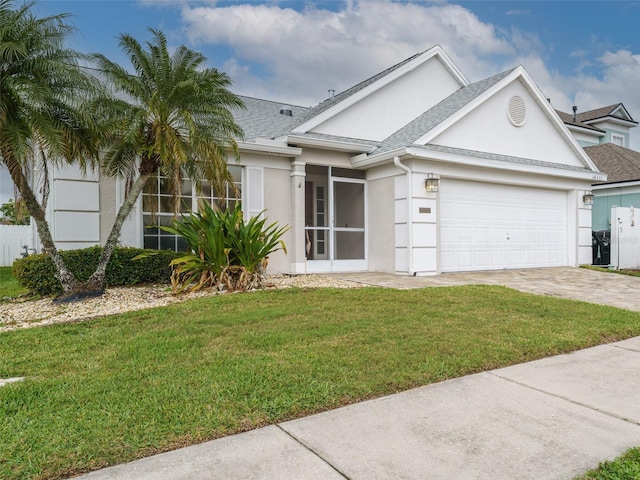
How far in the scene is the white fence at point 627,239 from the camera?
14523 millimetres

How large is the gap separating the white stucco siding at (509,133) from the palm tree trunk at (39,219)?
27.7ft

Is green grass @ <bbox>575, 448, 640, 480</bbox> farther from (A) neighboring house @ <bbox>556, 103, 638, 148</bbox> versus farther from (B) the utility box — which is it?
(A) neighboring house @ <bbox>556, 103, 638, 148</bbox>

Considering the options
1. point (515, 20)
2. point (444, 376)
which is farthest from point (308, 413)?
point (515, 20)

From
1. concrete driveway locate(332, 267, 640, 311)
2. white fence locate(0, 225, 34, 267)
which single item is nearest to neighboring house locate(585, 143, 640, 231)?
concrete driveway locate(332, 267, 640, 311)

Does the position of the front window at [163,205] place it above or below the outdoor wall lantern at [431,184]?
below

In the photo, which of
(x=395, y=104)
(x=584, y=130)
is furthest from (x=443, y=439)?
(x=584, y=130)

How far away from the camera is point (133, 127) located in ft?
24.1

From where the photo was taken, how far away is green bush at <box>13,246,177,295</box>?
7.95 metres

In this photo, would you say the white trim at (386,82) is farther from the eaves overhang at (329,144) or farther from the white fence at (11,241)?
the white fence at (11,241)

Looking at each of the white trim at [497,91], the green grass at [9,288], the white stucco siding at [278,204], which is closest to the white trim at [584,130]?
the white trim at [497,91]

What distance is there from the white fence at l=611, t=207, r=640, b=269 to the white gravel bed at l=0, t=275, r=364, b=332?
1064 cm

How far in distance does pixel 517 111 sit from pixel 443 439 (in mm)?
12077

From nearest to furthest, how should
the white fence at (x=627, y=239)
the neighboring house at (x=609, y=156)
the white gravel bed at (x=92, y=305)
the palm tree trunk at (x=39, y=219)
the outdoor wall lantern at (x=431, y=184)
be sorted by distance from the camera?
1. the white gravel bed at (x=92, y=305)
2. the palm tree trunk at (x=39, y=219)
3. the outdoor wall lantern at (x=431, y=184)
4. the white fence at (x=627, y=239)
5. the neighboring house at (x=609, y=156)

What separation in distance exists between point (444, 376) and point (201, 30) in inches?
526
